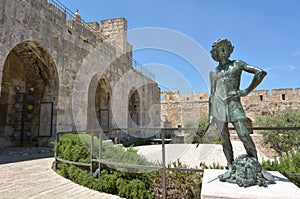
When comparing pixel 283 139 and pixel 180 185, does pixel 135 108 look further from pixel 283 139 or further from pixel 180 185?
pixel 180 185

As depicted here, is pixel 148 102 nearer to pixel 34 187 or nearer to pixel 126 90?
pixel 126 90

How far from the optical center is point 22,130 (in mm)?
9438

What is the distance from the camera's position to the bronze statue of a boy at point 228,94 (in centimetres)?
229

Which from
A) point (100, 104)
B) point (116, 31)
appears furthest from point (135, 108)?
point (116, 31)

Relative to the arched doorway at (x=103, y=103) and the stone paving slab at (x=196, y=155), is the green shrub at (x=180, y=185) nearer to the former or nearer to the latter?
the stone paving slab at (x=196, y=155)

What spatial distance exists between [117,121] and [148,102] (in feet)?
23.5

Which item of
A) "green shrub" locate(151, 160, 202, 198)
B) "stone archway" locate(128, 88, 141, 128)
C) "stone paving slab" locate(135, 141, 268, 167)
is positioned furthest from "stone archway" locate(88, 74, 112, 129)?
"green shrub" locate(151, 160, 202, 198)

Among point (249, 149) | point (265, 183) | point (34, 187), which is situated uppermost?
point (249, 149)

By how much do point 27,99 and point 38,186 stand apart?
23.9ft

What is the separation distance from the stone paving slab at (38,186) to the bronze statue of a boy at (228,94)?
2031 millimetres

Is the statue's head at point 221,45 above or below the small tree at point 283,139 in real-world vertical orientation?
above

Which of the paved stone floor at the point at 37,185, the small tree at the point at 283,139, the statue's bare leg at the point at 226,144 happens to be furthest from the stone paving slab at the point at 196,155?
the statue's bare leg at the point at 226,144

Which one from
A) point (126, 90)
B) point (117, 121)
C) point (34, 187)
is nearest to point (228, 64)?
point (34, 187)

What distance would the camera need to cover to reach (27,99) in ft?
31.4
